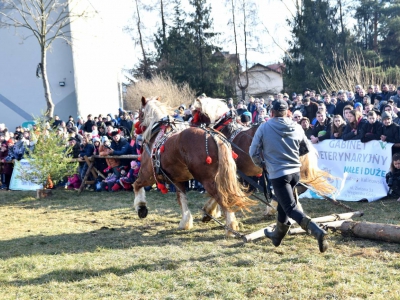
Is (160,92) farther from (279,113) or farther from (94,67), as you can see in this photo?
(279,113)

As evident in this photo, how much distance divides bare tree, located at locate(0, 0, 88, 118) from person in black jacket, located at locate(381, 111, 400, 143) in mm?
14026

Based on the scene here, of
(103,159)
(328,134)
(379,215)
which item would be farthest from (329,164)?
(103,159)

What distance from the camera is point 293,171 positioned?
17.0 feet

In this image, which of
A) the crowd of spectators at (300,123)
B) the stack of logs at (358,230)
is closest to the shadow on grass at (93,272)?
the stack of logs at (358,230)

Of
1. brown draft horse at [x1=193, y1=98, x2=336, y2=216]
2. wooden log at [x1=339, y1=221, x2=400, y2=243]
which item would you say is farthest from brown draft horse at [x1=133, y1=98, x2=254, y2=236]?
wooden log at [x1=339, y1=221, x2=400, y2=243]

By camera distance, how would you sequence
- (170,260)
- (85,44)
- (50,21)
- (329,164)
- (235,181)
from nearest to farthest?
(170,260) → (235,181) → (329,164) → (50,21) → (85,44)

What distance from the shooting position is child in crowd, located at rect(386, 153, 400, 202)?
28.8 feet

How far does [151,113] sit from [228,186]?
8.46 feet

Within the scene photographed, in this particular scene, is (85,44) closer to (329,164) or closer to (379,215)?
(329,164)

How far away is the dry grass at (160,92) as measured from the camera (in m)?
28.3

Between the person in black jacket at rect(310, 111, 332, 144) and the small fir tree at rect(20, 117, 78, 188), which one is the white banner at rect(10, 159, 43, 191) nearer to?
the small fir tree at rect(20, 117, 78, 188)

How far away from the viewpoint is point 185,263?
17.8ft

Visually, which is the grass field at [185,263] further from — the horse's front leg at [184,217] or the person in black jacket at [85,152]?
the person in black jacket at [85,152]

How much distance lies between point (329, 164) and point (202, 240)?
459cm
